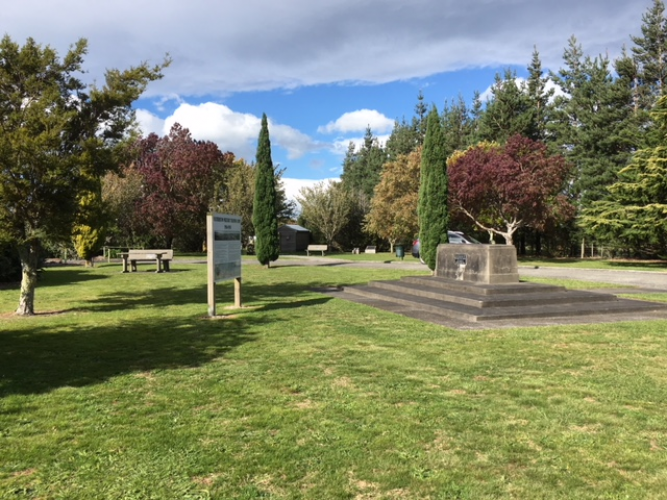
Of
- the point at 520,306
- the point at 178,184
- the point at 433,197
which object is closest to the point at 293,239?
the point at 178,184

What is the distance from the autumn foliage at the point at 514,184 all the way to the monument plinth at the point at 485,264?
1688 cm

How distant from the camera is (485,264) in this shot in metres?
11.4

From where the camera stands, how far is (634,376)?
5.12 metres

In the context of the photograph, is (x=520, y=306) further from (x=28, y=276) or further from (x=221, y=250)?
(x=28, y=276)

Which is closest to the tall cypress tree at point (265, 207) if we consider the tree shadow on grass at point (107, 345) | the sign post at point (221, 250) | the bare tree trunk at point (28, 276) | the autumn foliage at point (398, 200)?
the sign post at point (221, 250)

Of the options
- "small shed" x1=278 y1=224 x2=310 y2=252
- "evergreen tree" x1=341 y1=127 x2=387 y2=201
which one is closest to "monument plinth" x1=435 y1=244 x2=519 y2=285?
"small shed" x1=278 y1=224 x2=310 y2=252

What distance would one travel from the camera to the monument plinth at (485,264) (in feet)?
37.0

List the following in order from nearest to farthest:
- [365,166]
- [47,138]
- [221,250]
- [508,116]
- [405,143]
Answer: [47,138]
[221,250]
[508,116]
[405,143]
[365,166]

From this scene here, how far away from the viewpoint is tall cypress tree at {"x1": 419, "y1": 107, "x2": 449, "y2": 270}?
18.0 meters

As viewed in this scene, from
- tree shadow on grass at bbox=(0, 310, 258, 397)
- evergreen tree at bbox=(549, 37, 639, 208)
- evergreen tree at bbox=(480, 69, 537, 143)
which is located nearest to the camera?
tree shadow on grass at bbox=(0, 310, 258, 397)

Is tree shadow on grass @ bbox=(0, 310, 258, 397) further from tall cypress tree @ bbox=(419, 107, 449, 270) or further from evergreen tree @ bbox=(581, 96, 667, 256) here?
evergreen tree @ bbox=(581, 96, 667, 256)

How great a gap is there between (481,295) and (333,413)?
7.19 metres

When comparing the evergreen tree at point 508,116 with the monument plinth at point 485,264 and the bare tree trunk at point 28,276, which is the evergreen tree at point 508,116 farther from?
the bare tree trunk at point 28,276

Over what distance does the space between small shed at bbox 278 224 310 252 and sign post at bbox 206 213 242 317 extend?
39491 mm
